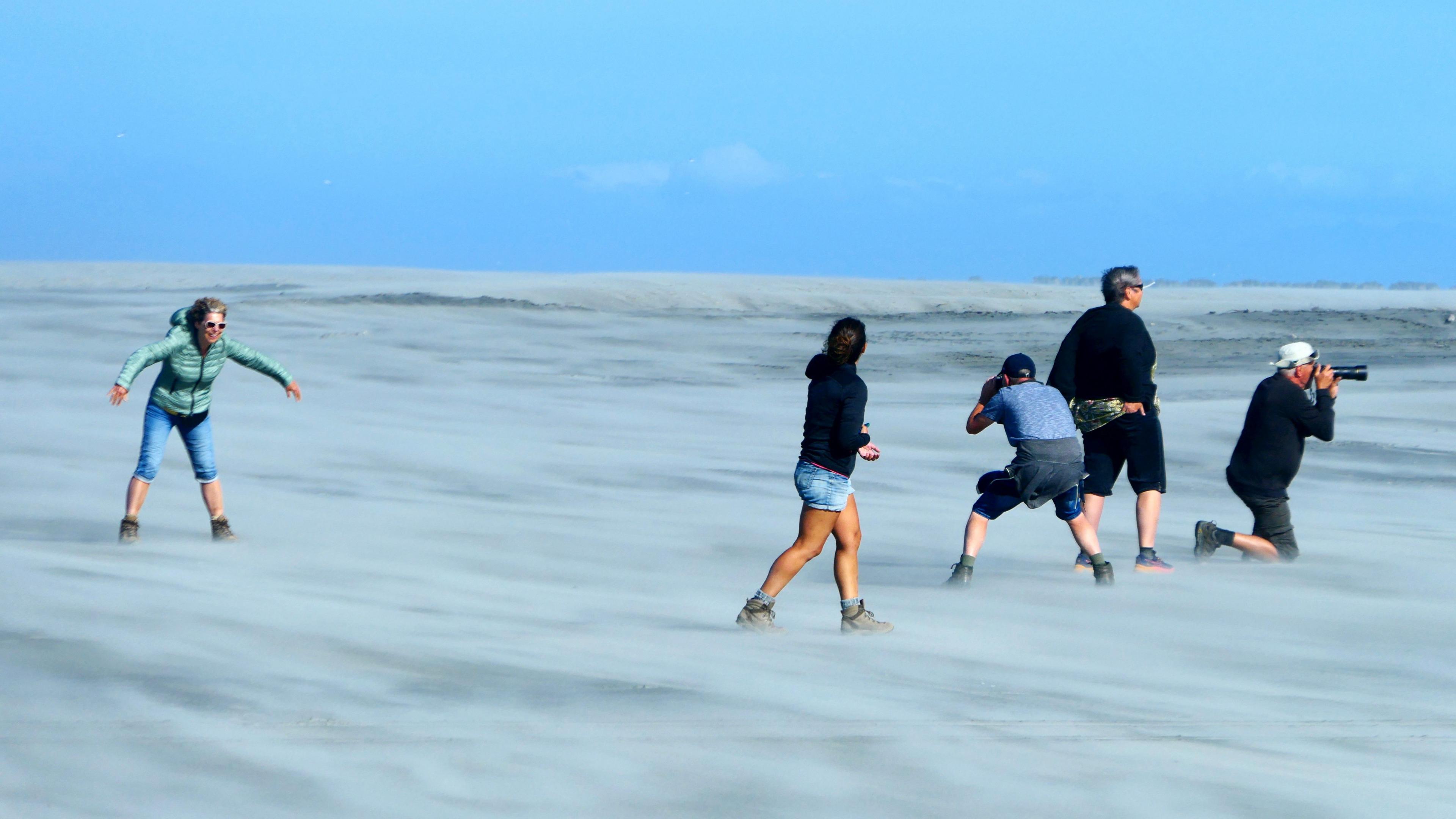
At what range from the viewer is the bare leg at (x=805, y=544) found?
625 centimetres

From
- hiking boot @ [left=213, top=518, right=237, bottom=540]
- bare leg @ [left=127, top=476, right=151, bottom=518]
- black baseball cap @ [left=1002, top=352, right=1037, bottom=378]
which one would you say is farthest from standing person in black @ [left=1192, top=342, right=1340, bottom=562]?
bare leg @ [left=127, top=476, right=151, bottom=518]

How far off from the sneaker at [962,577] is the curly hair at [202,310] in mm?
4389

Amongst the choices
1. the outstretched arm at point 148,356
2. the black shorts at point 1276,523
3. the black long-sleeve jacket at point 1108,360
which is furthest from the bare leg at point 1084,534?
the outstretched arm at point 148,356

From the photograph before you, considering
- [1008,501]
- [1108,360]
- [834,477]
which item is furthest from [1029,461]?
[834,477]

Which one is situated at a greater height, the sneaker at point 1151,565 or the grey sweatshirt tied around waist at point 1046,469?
the grey sweatshirt tied around waist at point 1046,469

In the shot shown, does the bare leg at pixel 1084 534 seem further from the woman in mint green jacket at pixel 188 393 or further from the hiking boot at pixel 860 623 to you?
the woman in mint green jacket at pixel 188 393

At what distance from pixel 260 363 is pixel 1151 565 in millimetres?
5413

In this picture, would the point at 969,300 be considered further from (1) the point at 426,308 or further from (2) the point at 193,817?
(2) the point at 193,817

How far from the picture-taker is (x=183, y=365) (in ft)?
27.5

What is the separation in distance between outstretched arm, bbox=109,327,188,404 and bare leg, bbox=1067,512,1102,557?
5.13m

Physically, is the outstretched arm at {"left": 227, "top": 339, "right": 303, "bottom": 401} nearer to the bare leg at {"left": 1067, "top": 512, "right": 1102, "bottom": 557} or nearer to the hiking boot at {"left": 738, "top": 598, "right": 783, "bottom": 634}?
the hiking boot at {"left": 738, "top": 598, "right": 783, "bottom": 634}

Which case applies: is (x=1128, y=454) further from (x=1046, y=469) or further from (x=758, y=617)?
(x=758, y=617)

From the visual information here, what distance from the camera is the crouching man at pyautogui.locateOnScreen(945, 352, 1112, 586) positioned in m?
7.25

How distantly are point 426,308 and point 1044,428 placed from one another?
31.1 meters
